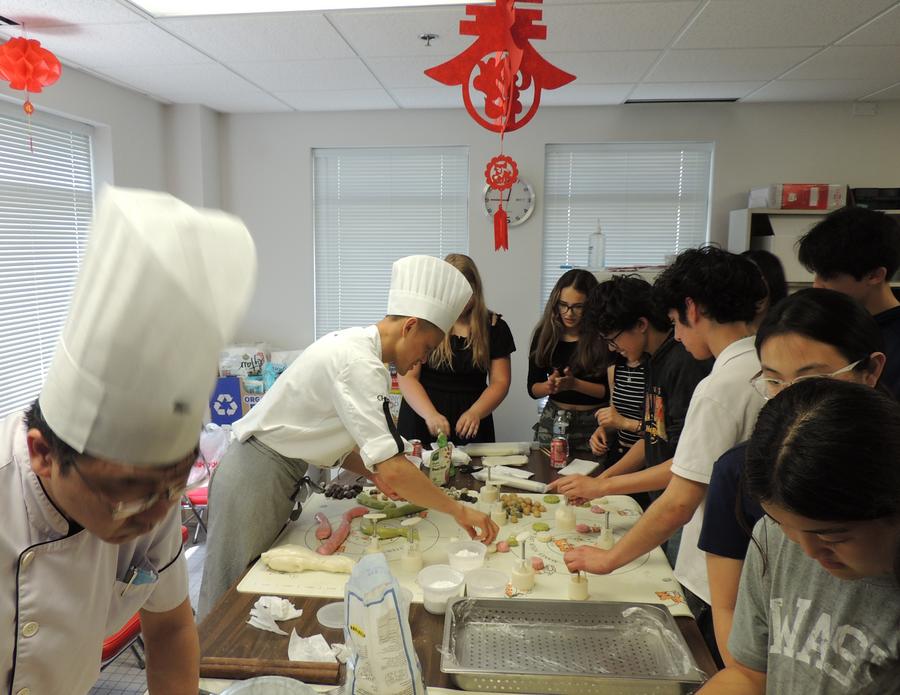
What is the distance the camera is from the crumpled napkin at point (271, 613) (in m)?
1.23

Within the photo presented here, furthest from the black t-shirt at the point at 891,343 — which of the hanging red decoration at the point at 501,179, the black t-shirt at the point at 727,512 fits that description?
the hanging red decoration at the point at 501,179

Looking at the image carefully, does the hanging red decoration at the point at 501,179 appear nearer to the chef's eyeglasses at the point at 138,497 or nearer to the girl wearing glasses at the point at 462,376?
the girl wearing glasses at the point at 462,376

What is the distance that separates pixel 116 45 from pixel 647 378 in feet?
8.96

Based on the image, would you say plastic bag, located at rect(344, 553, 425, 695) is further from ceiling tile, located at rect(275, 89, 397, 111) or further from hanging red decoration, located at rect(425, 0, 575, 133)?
ceiling tile, located at rect(275, 89, 397, 111)

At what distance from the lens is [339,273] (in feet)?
14.1

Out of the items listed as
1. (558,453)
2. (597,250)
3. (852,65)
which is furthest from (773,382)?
(597,250)

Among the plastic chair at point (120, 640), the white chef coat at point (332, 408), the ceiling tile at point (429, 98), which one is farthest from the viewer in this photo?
the ceiling tile at point (429, 98)

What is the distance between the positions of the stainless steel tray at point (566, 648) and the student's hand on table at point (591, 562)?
0.10 meters

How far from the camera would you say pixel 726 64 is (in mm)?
2969

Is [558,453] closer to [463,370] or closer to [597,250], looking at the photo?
[463,370]

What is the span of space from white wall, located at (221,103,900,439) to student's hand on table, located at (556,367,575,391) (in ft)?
4.55

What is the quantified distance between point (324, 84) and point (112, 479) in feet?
10.5

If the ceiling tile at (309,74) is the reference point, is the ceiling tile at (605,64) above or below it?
above

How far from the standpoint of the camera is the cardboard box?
11.4 ft
